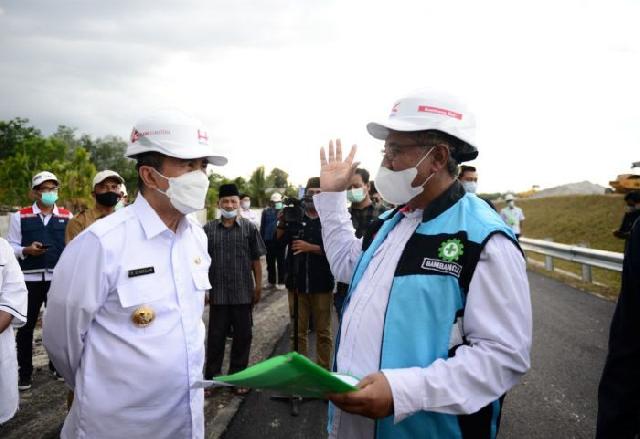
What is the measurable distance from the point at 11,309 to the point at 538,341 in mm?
5912

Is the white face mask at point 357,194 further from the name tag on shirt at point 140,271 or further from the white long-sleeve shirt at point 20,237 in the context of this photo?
the white long-sleeve shirt at point 20,237

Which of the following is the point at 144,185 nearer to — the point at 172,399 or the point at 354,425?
the point at 172,399

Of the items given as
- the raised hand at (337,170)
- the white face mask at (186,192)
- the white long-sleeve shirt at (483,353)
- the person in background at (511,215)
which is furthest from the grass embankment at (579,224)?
the white face mask at (186,192)

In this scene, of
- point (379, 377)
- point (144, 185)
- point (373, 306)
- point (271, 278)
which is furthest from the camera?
point (271, 278)

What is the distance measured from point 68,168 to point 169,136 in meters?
30.7

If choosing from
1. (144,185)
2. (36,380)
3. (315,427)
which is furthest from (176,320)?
(36,380)

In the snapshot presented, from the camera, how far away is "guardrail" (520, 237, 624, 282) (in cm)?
869

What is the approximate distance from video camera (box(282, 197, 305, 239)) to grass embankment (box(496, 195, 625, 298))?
24.8ft

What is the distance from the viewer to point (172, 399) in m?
2.14

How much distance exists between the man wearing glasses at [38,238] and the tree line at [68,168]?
1.07 m

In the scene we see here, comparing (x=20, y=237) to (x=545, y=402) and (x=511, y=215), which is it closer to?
(x=545, y=402)

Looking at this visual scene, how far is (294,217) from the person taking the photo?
5.10 m

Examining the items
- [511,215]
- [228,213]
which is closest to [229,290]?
[228,213]

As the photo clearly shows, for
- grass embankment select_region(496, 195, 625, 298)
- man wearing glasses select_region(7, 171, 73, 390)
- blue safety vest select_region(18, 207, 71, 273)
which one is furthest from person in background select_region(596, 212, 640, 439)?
grass embankment select_region(496, 195, 625, 298)
